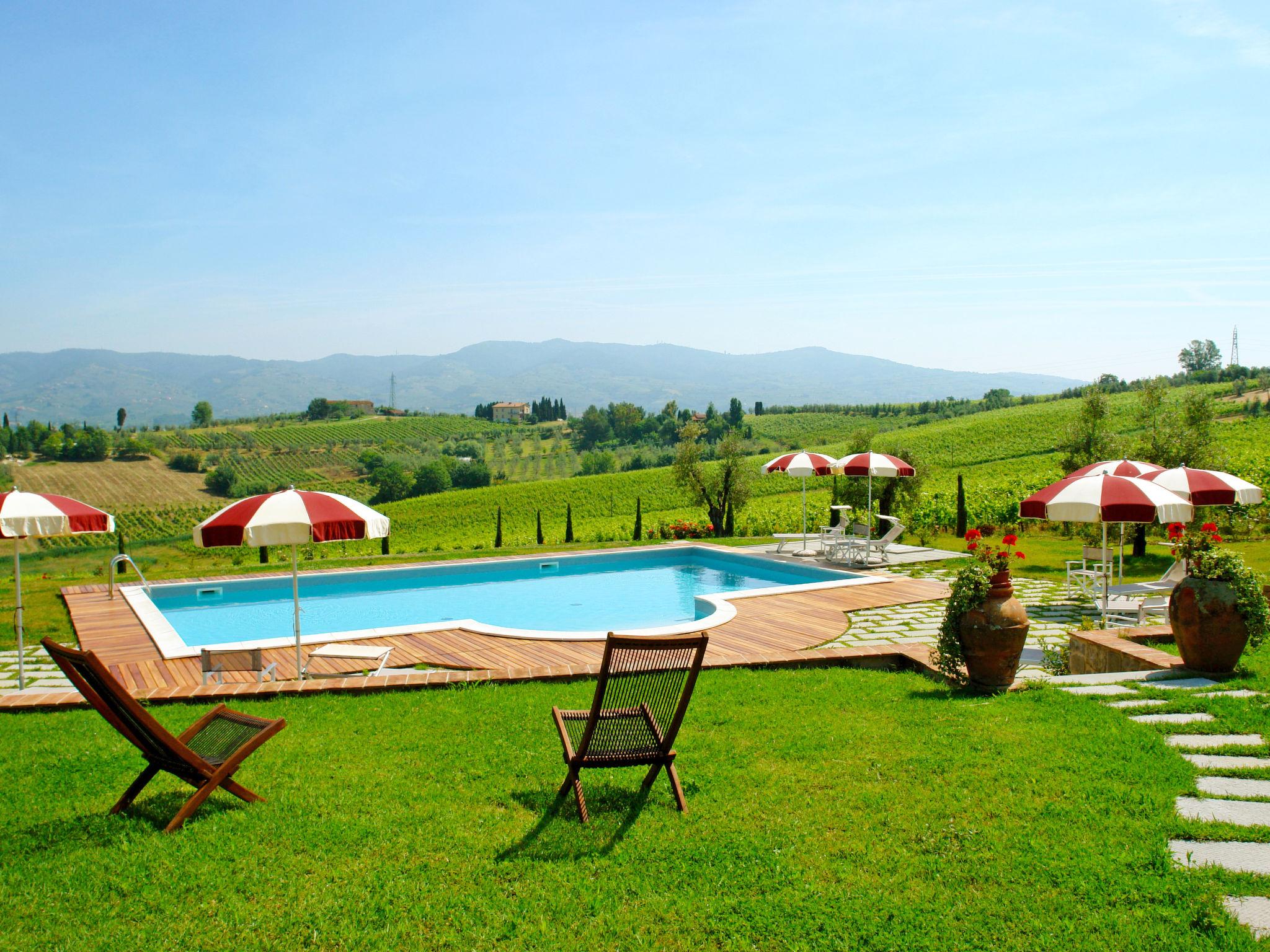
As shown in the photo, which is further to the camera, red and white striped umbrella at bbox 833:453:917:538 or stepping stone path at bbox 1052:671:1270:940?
red and white striped umbrella at bbox 833:453:917:538

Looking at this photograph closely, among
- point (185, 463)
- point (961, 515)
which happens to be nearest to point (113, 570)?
point (961, 515)

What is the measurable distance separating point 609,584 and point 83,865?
1215 cm

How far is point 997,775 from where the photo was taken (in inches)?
158

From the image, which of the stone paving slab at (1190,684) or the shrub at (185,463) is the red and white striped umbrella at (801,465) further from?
the shrub at (185,463)

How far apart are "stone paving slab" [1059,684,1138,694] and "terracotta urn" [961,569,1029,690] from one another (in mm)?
389

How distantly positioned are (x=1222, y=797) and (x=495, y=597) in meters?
11.8

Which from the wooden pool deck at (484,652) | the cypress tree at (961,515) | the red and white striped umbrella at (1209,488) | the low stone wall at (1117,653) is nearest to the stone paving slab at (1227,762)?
the low stone wall at (1117,653)

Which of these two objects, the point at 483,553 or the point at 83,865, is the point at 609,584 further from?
the point at 83,865

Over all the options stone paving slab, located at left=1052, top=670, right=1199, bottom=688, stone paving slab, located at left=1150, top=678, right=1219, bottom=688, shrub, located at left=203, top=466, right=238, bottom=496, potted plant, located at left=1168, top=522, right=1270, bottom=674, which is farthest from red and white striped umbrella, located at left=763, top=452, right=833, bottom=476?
shrub, located at left=203, top=466, right=238, bottom=496

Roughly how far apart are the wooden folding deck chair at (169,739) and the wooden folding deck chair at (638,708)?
1510mm

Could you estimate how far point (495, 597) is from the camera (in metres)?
14.3

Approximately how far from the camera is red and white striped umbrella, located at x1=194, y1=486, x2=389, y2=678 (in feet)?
20.8

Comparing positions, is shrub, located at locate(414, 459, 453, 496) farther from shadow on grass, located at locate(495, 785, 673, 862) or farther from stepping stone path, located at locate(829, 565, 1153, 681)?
shadow on grass, located at locate(495, 785, 673, 862)

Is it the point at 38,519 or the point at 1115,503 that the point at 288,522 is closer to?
the point at 38,519
